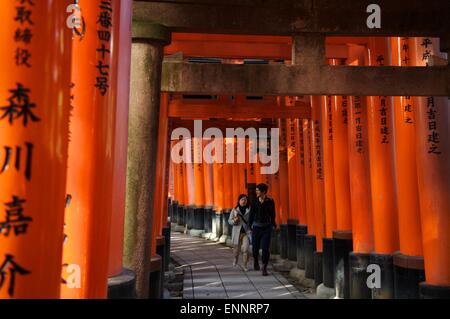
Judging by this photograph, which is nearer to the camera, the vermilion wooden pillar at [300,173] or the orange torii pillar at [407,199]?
the orange torii pillar at [407,199]

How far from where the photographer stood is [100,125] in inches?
111

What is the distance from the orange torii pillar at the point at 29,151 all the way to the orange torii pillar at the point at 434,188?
4132 mm

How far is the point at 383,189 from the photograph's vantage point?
19.7 feet

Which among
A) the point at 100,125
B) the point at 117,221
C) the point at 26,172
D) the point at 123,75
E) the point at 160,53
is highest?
the point at 160,53

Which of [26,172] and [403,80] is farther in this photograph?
[403,80]

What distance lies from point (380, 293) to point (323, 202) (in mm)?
2680

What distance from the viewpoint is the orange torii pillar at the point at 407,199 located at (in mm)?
5234

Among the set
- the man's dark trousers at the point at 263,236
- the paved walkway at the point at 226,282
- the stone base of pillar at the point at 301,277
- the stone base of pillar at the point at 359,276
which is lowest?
the stone base of pillar at the point at 301,277

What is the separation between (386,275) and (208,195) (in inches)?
558

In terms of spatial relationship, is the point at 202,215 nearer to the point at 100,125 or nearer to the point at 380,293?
the point at 380,293

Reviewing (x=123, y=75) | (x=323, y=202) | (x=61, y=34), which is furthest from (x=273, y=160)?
(x=61, y=34)

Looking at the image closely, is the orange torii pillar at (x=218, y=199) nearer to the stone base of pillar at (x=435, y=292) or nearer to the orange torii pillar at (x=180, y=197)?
the orange torii pillar at (x=180, y=197)

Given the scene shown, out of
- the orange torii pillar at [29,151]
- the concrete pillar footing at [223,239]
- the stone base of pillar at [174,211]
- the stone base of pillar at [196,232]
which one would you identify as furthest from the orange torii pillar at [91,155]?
the stone base of pillar at [174,211]

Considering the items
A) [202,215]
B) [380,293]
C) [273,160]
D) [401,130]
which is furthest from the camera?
[202,215]
